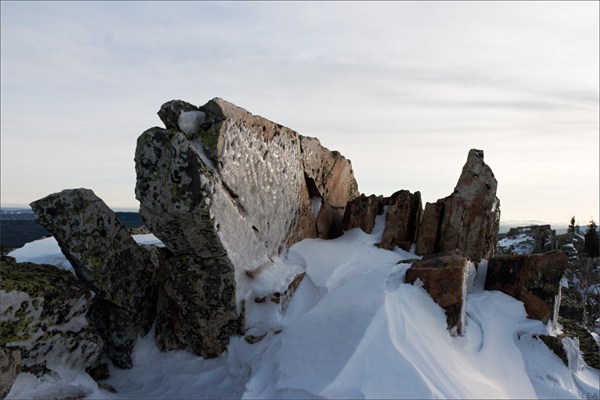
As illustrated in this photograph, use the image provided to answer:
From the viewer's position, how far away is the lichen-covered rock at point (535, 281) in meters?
12.6

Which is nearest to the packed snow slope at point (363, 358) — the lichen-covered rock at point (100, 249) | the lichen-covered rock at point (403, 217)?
the lichen-covered rock at point (100, 249)

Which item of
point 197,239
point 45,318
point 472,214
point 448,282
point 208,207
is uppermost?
point 208,207

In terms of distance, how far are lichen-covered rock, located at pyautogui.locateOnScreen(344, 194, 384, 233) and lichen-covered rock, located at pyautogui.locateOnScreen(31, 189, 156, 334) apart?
8095mm

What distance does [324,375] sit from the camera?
9.54m

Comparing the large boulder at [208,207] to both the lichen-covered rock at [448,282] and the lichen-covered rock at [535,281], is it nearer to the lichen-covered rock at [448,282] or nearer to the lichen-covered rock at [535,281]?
the lichen-covered rock at [448,282]

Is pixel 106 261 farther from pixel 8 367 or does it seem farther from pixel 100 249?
pixel 8 367

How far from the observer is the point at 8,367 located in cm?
1000

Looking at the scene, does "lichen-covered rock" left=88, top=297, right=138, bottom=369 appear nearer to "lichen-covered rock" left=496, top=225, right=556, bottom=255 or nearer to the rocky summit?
the rocky summit

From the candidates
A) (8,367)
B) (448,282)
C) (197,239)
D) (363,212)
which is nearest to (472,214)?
(363,212)

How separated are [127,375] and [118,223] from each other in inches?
177

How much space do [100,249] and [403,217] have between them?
433 inches

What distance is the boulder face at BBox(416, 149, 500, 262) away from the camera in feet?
53.1

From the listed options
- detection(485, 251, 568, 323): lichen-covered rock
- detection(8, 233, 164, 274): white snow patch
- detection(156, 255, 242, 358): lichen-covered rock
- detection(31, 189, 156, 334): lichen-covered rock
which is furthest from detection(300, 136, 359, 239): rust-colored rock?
detection(31, 189, 156, 334): lichen-covered rock

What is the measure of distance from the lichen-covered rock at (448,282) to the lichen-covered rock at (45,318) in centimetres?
906
